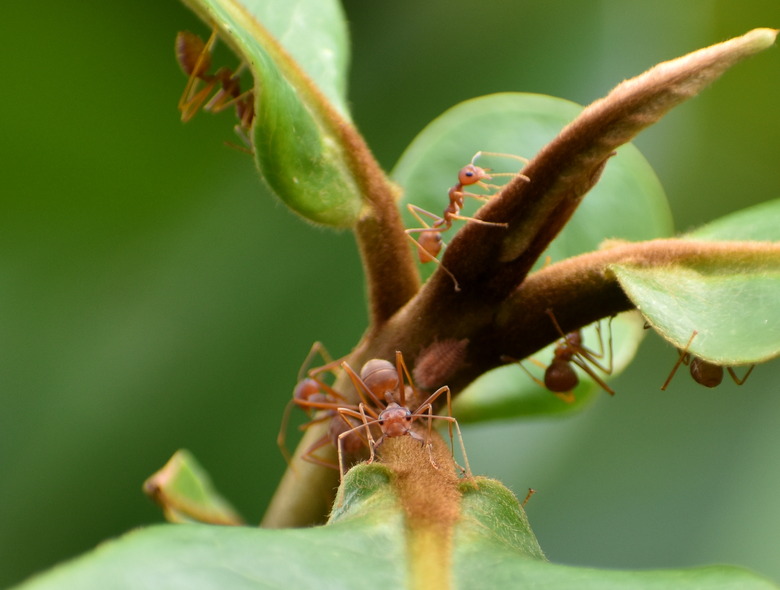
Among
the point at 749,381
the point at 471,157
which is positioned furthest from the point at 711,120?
the point at 471,157

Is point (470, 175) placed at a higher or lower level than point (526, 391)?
higher

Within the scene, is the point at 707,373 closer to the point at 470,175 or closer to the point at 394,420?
the point at 394,420

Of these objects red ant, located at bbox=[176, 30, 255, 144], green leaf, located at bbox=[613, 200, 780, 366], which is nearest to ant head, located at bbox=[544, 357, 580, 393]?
green leaf, located at bbox=[613, 200, 780, 366]

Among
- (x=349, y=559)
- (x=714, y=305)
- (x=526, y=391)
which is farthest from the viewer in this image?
(x=526, y=391)

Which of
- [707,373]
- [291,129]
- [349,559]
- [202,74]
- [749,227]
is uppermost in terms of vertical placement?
[202,74]

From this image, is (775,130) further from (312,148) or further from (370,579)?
(370,579)

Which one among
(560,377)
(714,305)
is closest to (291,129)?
(714,305)

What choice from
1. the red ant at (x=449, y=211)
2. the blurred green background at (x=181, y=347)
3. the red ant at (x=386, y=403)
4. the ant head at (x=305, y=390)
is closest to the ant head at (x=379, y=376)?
the red ant at (x=386, y=403)

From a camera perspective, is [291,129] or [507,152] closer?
[291,129]
